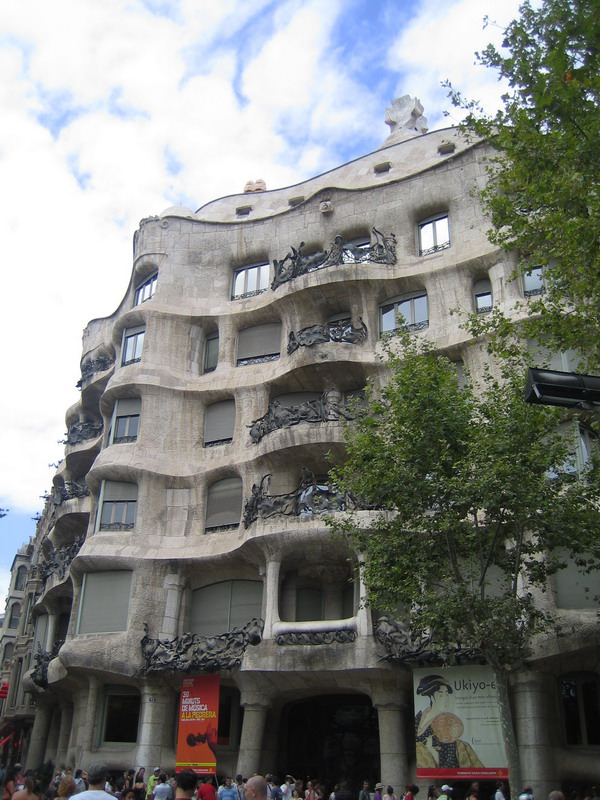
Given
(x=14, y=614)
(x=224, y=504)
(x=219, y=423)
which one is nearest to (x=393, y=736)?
(x=224, y=504)

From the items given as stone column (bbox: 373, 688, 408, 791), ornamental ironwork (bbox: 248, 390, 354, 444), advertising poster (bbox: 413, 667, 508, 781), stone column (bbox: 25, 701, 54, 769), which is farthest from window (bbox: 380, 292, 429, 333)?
stone column (bbox: 25, 701, 54, 769)

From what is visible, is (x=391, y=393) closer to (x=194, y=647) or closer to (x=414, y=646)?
(x=414, y=646)

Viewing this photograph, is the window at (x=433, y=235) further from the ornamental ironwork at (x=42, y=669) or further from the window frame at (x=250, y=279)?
the ornamental ironwork at (x=42, y=669)

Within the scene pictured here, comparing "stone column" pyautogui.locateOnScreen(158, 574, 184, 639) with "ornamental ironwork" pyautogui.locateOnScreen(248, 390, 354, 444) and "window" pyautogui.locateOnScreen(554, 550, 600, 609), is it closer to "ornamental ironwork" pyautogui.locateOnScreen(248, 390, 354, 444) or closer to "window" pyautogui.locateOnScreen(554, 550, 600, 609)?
"ornamental ironwork" pyautogui.locateOnScreen(248, 390, 354, 444)

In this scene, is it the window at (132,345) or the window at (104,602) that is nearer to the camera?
the window at (104,602)

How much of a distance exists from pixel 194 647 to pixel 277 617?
9.98ft

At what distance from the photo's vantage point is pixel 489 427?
18000 mm

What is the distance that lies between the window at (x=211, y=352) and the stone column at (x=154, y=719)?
11710mm

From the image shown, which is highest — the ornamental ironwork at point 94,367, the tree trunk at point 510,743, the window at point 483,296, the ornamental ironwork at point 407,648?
the ornamental ironwork at point 94,367

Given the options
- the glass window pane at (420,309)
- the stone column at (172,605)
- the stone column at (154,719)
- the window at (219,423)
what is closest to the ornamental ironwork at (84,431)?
the window at (219,423)

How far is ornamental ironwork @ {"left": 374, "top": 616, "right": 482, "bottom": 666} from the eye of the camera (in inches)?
821

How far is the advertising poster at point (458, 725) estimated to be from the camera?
2002 centimetres

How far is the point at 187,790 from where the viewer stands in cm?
742

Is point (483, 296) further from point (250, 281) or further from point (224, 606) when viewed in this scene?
point (224, 606)
